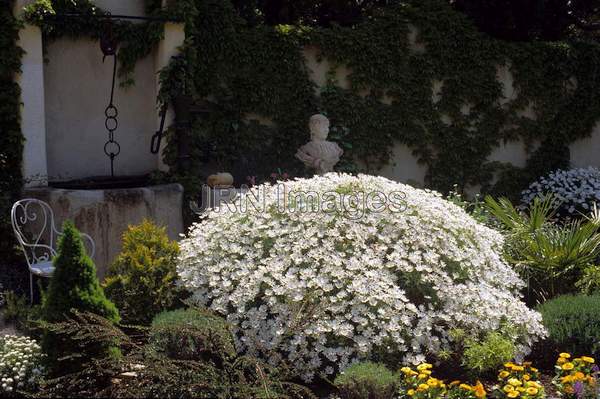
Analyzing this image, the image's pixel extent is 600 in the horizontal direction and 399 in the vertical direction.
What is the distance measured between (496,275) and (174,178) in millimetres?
3469

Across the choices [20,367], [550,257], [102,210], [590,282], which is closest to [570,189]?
[550,257]

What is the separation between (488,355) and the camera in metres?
3.84

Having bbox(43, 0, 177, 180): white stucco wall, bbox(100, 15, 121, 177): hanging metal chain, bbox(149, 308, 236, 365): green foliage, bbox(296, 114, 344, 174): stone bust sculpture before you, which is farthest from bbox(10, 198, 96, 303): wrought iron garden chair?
bbox(296, 114, 344, 174): stone bust sculpture

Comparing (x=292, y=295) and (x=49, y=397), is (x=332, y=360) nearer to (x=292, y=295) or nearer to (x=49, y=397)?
(x=292, y=295)

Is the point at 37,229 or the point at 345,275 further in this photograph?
the point at 37,229

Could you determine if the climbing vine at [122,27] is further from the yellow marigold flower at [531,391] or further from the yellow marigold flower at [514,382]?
the yellow marigold flower at [531,391]

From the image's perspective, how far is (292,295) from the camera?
393cm

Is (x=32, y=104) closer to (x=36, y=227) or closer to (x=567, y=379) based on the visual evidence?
(x=36, y=227)

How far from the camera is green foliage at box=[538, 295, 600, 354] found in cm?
429

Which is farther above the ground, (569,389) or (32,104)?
(32,104)

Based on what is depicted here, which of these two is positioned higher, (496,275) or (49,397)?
(496,275)

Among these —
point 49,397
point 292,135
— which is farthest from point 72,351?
point 292,135

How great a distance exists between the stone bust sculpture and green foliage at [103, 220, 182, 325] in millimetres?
2896

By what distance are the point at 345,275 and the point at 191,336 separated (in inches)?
37.5
